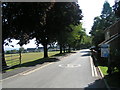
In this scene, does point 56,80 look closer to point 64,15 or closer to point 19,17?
point 19,17

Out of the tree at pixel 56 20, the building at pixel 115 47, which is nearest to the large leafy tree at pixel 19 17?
the building at pixel 115 47

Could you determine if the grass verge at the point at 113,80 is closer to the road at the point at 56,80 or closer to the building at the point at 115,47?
the road at the point at 56,80

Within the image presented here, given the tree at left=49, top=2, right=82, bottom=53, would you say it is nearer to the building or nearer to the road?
the building

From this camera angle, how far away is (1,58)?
24266 mm

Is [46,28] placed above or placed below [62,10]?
below

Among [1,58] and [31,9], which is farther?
[31,9]

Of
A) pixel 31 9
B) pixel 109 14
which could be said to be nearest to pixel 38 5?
pixel 31 9

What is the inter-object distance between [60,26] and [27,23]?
12841 mm

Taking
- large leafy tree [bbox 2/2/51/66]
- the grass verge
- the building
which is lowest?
the grass verge

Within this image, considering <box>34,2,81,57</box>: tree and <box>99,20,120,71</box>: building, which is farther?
<box>34,2,81,57</box>: tree

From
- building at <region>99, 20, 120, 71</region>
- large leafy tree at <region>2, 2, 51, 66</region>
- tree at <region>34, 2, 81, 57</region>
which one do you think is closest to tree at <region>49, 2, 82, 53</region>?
tree at <region>34, 2, 81, 57</region>

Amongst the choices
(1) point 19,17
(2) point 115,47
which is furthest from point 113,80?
(1) point 19,17

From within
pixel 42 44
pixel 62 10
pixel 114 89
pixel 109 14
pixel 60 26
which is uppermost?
pixel 109 14

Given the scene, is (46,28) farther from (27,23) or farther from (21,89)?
(21,89)
